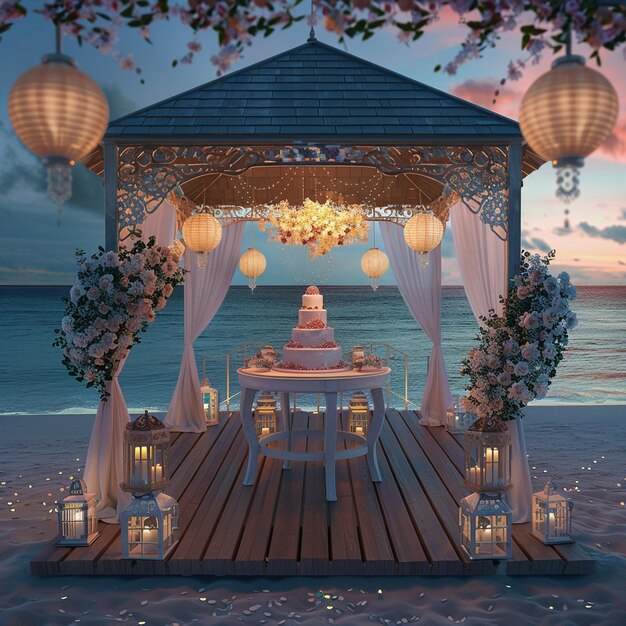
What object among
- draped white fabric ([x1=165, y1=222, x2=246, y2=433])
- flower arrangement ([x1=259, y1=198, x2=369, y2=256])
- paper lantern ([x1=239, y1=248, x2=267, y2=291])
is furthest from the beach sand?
paper lantern ([x1=239, y1=248, x2=267, y2=291])

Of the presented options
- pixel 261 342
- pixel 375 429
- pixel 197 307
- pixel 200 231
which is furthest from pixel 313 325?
pixel 261 342

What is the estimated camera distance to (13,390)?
69.8ft

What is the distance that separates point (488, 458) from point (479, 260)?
2616 millimetres

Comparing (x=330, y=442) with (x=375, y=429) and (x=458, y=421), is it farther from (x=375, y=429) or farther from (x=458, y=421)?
(x=458, y=421)

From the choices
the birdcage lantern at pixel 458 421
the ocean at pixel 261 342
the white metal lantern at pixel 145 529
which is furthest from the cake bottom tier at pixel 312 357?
the ocean at pixel 261 342

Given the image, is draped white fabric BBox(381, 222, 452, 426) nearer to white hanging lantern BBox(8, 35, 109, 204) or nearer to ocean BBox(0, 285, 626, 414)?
white hanging lantern BBox(8, 35, 109, 204)

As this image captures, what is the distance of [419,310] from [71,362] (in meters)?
5.05

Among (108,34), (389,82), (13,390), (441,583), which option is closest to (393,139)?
(389,82)

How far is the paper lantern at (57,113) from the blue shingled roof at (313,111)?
2562 mm

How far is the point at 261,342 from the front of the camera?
29.2 metres

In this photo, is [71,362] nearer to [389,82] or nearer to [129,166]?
[129,166]

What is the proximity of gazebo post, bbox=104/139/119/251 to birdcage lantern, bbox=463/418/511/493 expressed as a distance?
131 inches

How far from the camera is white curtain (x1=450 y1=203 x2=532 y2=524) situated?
480 cm

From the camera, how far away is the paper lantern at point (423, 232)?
6.89m
